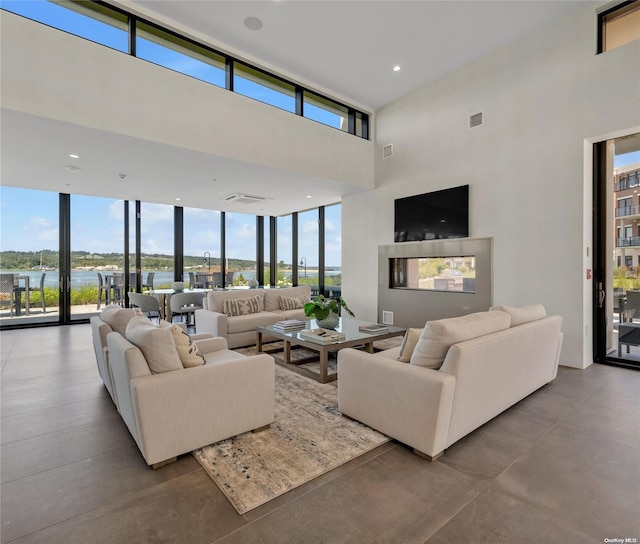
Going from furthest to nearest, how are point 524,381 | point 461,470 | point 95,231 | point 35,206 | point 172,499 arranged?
point 95,231 < point 35,206 < point 524,381 < point 461,470 < point 172,499

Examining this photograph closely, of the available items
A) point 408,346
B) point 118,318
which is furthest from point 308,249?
point 408,346

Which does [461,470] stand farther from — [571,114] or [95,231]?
[95,231]

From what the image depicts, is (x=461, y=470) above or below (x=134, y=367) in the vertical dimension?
below

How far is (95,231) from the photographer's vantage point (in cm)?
762

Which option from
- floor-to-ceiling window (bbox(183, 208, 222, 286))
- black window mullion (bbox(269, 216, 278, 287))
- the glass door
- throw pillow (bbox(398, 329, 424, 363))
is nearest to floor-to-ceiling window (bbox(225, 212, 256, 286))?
floor-to-ceiling window (bbox(183, 208, 222, 286))

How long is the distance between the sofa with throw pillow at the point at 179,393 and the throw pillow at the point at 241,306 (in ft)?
9.26

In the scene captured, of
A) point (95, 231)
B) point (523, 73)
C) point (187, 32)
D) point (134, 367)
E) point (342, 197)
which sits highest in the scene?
point (187, 32)

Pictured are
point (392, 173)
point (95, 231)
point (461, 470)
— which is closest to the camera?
point (461, 470)

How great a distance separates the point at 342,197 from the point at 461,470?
6.12m

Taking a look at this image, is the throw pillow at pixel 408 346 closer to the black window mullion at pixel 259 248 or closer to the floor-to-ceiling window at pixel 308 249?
the floor-to-ceiling window at pixel 308 249

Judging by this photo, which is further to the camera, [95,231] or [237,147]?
[95,231]

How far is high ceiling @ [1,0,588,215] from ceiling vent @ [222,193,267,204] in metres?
0.80

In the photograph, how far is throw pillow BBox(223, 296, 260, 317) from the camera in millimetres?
5325

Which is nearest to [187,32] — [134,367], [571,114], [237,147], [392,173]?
[237,147]
